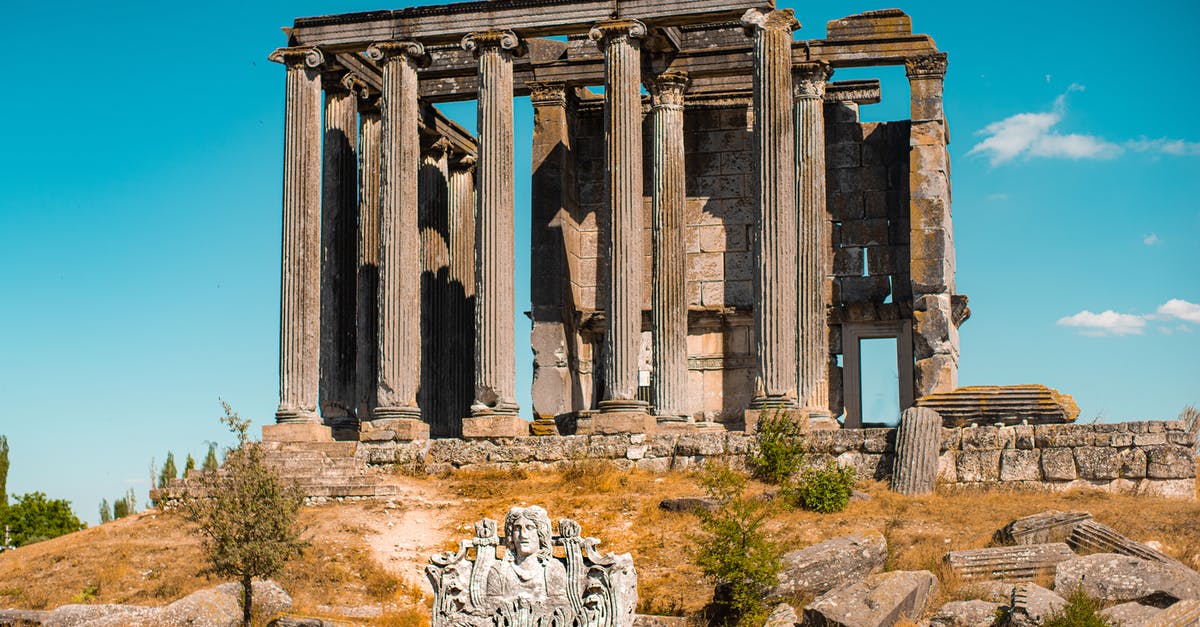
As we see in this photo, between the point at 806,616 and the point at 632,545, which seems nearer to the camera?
the point at 806,616

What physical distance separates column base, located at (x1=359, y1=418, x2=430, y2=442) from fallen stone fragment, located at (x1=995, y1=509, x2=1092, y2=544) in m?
12.7

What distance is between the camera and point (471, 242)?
129ft

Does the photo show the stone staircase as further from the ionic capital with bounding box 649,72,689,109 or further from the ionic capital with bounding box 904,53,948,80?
the ionic capital with bounding box 904,53,948,80

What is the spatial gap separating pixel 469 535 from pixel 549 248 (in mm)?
12098

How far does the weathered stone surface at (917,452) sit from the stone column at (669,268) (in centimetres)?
541

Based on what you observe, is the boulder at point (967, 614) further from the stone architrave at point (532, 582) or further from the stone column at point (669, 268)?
the stone column at point (669, 268)

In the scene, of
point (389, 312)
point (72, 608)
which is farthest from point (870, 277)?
point (72, 608)

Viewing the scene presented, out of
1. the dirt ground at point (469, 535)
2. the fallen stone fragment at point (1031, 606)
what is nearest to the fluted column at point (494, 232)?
the dirt ground at point (469, 535)

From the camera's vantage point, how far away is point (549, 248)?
1490 inches

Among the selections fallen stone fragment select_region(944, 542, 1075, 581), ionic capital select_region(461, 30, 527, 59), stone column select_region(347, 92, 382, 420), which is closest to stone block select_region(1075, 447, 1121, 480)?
fallen stone fragment select_region(944, 542, 1075, 581)

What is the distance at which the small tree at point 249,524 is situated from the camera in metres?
21.8

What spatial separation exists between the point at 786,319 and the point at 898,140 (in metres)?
8.04

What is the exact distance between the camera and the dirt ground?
77.9 ft

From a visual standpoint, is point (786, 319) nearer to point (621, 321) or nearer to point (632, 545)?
point (621, 321)
